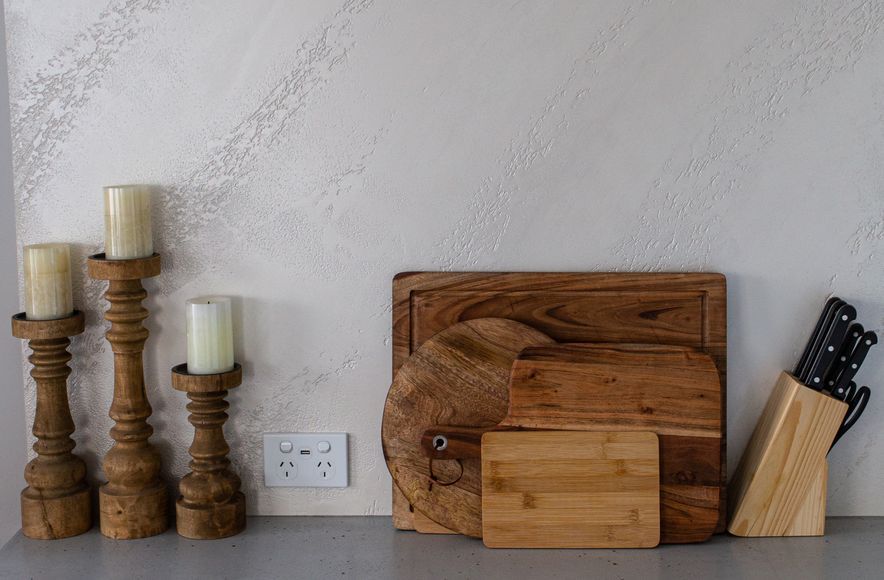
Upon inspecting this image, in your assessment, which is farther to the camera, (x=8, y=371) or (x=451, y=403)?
(x=8, y=371)

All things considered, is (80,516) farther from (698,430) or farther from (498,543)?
(698,430)

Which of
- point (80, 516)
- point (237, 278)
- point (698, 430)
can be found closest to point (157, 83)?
point (237, 278)

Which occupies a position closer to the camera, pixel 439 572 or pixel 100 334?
pixel 439 572

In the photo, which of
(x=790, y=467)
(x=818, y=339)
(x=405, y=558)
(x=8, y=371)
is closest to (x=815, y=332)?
(x=818, y=339)

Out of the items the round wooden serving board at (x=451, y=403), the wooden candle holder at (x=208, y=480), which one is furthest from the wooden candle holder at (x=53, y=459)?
the round wooden serving board at (x=451, y=403)

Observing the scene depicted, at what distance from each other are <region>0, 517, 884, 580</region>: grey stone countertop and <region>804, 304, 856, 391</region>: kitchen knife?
207mm

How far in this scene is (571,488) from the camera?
1159 millimetres

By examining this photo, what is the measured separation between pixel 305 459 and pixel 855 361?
712 millimetres

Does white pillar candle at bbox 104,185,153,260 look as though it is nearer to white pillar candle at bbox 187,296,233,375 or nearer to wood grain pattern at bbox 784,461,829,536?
white pillar candle at bbox 187,296,233,375

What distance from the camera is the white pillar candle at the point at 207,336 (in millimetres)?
1178

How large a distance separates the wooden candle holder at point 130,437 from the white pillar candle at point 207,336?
0.25ft

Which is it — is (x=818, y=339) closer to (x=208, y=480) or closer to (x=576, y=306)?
(x=576, y=306)

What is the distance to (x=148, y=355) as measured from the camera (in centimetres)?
126

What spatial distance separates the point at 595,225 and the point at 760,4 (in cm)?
34
